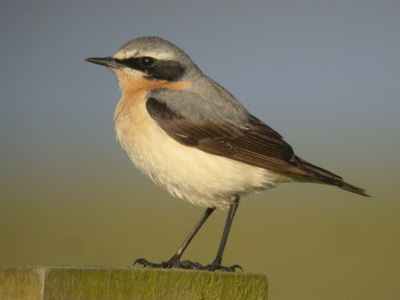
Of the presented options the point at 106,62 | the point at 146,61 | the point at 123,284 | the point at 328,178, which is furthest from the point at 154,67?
the point at 123,284

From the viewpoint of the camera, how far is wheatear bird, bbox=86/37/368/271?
5062 mm

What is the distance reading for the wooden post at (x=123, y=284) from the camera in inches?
98.3

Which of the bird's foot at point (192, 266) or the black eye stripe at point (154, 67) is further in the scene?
the black eye stripe at point (154, 67)

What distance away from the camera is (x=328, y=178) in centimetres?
534

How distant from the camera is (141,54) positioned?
19.0ft

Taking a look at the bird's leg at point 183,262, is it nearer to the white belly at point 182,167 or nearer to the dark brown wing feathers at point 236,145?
the white belly at point 182,167

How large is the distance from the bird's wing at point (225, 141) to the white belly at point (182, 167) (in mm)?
62

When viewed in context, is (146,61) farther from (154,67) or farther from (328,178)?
(328,178)

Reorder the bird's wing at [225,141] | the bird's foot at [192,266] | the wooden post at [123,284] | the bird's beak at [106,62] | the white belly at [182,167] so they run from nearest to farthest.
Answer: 1. the wooden post at [123,284]
2. the bird's foot at [192,266]
3. the white belly at [182,167]
4. the bird's wing at [225,141]
5. the bird's beak at [106,62]

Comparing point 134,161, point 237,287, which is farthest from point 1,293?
point 134,161

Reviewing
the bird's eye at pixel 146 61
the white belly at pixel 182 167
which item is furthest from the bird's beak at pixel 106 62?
the white belly at pixel 182 167

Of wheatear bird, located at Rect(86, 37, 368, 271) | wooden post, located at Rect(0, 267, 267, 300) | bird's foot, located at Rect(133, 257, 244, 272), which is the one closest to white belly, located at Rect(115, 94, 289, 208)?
wheatear bird, located at Rect(86, 37, 368, 271)

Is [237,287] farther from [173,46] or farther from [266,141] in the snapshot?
[173,46]

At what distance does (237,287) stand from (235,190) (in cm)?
208
